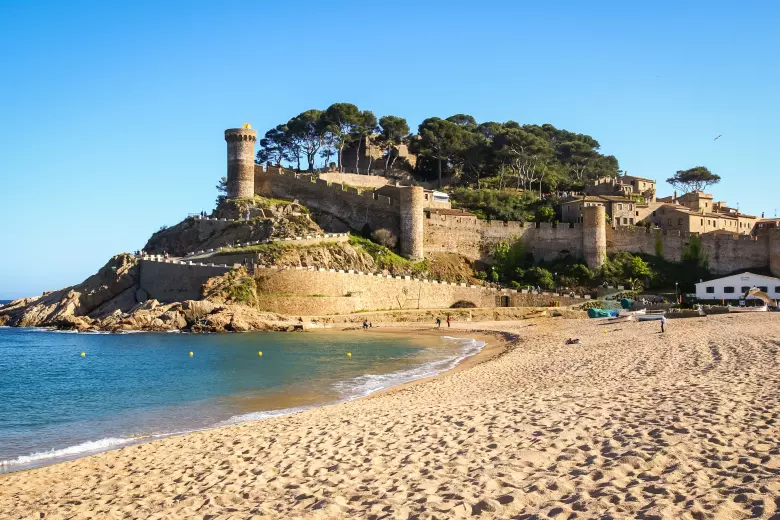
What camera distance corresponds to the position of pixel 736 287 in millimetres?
Result: 40469

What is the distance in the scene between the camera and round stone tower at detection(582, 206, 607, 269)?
47.2 meters

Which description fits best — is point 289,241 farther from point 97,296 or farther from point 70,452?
point 70,452

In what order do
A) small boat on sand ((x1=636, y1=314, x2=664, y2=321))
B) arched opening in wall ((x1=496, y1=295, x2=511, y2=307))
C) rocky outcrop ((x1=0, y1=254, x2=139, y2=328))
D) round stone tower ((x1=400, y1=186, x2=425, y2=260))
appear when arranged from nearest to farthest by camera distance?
small boat on sand ((x1=636, y1=314, x2=664, y2=321)) < rocky outcrop ((x1=0, y1=254, x2=139, y2=328)) < arched opening in wall ((x1=496, y1=295, x2=511, y2=307)) < round stone tower ((x1=400, y1=186, x2=425, y2=260))

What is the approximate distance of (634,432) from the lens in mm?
8383

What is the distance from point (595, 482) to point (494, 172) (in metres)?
55.9

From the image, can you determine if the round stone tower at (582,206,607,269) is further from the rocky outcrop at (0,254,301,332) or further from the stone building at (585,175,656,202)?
the rocky outcrop at (0,254,301,332)

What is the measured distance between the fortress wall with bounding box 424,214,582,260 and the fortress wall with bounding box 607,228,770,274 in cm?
318

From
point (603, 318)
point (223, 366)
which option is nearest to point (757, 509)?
point (223, 366)

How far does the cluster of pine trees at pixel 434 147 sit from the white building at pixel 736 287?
1947 centimetres

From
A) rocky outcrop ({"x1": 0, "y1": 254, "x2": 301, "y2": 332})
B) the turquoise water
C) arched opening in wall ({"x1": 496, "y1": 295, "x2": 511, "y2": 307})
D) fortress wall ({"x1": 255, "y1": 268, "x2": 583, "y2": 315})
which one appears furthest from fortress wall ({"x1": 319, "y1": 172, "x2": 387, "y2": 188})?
the turquoise water

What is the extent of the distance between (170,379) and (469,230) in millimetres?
30853

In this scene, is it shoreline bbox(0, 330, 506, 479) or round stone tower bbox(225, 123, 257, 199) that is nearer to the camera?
shoreline bbox(0, 330, 506, 479)

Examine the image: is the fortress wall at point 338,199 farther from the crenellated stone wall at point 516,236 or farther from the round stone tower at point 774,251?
the round stone tower at point 774,251

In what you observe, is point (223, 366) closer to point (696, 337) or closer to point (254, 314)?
point (254, 314)
